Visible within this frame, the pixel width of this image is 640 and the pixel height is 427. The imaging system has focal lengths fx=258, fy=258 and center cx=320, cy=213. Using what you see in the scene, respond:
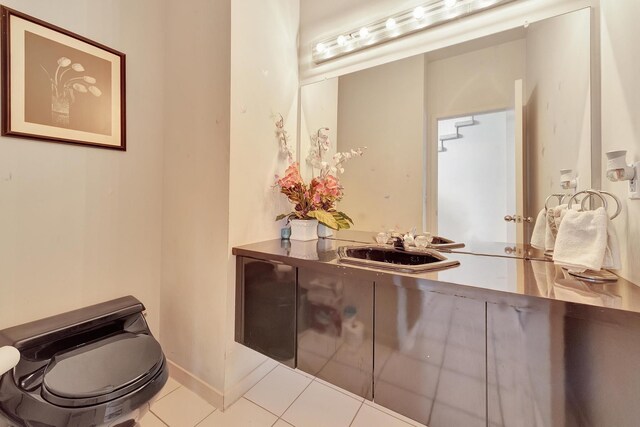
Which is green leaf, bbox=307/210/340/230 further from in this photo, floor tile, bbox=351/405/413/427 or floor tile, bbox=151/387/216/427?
Answer: floor tile, bbox=151/387/216/427

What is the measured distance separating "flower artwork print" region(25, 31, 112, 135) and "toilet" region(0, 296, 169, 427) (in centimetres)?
91

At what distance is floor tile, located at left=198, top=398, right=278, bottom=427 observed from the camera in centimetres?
126

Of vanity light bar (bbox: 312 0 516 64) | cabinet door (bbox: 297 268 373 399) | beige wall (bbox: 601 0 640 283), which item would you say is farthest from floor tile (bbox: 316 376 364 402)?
vanity light bar (bbox: 312 0 516 64)

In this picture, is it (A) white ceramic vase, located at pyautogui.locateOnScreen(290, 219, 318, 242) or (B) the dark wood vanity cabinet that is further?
(A) white ceramic vase, located at pyautogui.locateOnScreen(290, 219, 318, 242)

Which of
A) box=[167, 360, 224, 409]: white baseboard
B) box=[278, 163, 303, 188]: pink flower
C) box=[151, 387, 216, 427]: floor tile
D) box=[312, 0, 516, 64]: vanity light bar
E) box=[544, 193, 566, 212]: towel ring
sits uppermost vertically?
box=[312, 0, 516, 64]: vanity light bar

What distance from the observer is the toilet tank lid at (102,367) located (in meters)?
0.89

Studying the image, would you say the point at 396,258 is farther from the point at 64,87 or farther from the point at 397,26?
the point at 64,87

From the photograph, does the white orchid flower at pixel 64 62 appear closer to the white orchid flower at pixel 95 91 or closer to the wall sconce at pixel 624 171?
the white orchid flower at pixel 95 91

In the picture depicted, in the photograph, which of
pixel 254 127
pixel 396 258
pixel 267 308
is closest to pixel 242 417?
pixel 267 308

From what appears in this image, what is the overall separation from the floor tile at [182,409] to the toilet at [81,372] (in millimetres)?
333

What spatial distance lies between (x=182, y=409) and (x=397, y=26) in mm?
2371

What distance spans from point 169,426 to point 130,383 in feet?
1.60

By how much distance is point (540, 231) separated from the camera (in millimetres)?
1117

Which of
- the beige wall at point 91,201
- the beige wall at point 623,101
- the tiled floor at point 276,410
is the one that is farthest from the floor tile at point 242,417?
the beige wall at point 623,101
